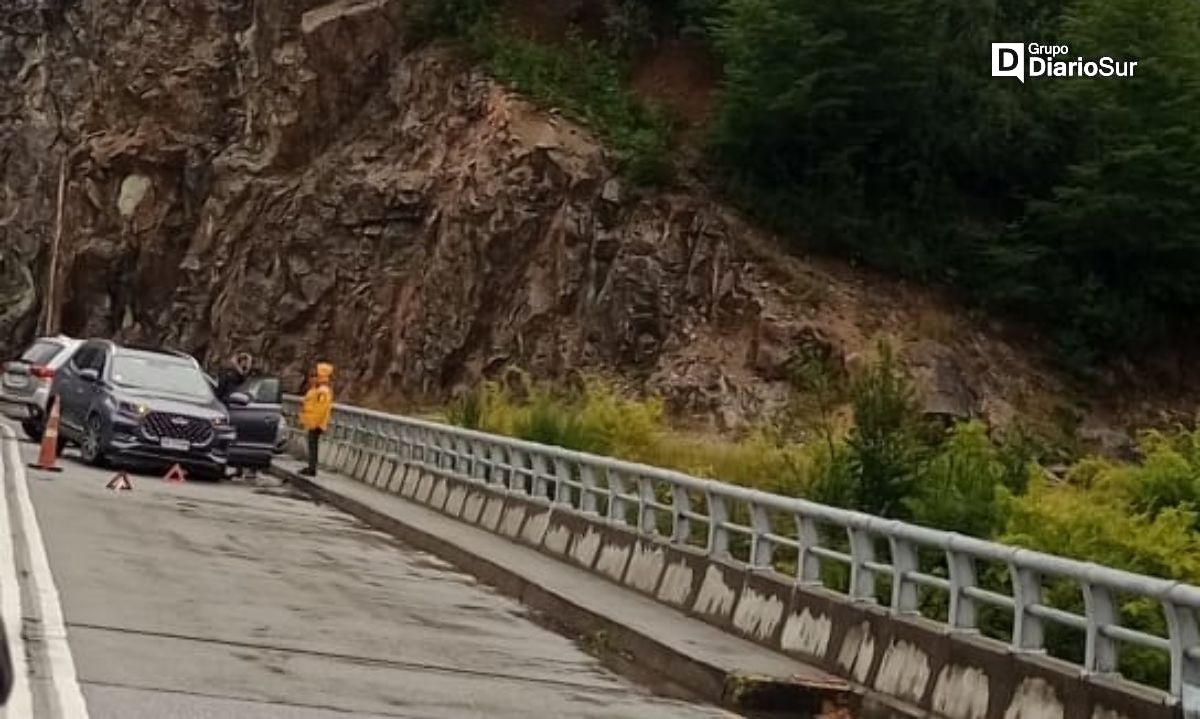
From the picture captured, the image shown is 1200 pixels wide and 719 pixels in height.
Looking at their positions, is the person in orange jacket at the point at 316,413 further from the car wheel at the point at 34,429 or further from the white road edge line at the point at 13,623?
the white road edge line at the point at 13,623

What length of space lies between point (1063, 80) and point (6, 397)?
2217 centimetres

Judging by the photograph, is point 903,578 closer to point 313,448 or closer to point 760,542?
point 760,542

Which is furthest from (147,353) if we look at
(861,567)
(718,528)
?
(861,567)

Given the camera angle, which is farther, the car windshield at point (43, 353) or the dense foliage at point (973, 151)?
the dense foliage at point (973, 151)

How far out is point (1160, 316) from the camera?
37875 millimetres

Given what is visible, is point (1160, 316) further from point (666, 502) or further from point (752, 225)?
point (666, 502)

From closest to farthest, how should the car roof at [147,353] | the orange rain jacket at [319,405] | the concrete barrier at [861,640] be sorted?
the concrete barrier at [861,640] < the car roof at [147,353] < the orange rain jacket at [319,405]

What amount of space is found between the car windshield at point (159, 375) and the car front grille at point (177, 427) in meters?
0.91

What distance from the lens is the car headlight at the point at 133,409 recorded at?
2617 cm

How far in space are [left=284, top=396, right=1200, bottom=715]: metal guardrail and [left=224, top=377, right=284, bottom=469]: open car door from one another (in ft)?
→ 13.1

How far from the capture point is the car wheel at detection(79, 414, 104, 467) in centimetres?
2657

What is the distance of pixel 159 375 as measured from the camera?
27.8 m

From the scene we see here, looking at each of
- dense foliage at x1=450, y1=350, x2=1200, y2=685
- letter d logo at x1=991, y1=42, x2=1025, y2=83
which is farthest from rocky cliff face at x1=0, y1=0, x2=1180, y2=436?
dense foliage at x1=450, y1=350, x2=1200, y2=685

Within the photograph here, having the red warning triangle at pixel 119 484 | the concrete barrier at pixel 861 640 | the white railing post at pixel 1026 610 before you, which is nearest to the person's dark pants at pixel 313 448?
the red warning triangle at pixel 119 484
